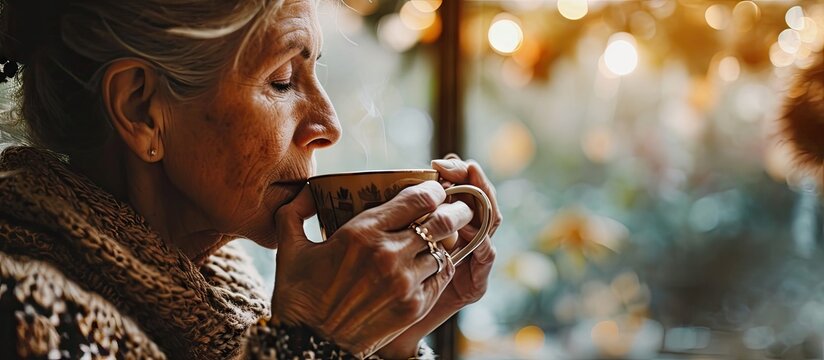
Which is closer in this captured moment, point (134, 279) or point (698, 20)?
point (134, 279)

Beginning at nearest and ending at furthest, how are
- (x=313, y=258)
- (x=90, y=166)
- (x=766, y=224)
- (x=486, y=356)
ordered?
(x=313, y=258), (x=90, y=166), (x=766, y=224), (x=486, y=356)

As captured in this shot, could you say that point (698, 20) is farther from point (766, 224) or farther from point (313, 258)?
point (313, 258)

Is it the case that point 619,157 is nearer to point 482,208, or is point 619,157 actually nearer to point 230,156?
point 482,208

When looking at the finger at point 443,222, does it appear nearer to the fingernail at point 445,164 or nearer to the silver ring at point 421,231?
the silver ring at point 421,231

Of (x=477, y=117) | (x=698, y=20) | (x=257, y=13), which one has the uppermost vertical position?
(x=698, y=20)

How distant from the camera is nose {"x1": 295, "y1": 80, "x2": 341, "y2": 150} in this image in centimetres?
88

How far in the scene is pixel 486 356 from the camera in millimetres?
2166

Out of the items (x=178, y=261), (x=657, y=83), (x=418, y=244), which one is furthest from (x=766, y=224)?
(x=178, y=261)

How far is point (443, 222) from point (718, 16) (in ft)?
5.28

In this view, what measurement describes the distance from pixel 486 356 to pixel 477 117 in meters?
0.70

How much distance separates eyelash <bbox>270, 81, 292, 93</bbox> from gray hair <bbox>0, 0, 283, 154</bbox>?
55 millimetres

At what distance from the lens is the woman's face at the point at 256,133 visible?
834 millimetres

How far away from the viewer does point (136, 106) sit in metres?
0.85

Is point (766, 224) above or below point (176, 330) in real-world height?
above
